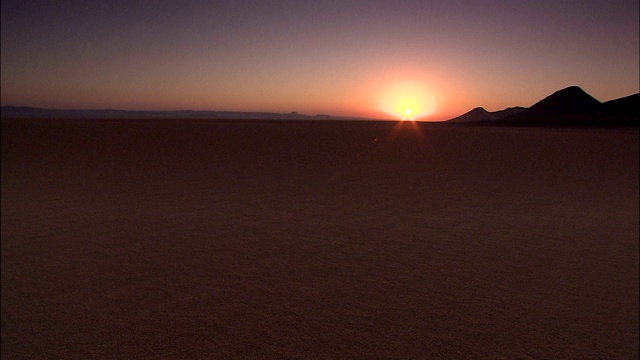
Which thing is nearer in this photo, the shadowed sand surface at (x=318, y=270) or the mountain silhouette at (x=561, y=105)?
the shadowed sand surface at (x=318, y=270)

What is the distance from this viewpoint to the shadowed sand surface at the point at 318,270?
10.1 feet

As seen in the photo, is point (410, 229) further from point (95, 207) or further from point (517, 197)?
point (95, 207)

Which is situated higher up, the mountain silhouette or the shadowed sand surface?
the mountain silhouette

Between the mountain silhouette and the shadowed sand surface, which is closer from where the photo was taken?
the shadowed sand surface

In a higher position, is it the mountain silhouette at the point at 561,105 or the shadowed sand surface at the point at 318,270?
the mountain silhouette at the point at 561,105

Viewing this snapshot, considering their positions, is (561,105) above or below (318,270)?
above

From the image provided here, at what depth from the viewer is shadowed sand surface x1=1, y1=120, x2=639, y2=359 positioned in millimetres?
3066

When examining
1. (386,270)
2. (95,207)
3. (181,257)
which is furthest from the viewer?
(95,207)

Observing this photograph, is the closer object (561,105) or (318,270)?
(561,105)

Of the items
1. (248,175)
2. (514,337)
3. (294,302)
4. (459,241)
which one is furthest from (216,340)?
(248,175)

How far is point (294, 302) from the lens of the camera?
3594mm

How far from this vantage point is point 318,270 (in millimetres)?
4301

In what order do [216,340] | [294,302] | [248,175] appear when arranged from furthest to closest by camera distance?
1. [248,175]
2. [294,302]
3. [216,340]

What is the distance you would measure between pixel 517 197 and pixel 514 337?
636 centimetres
